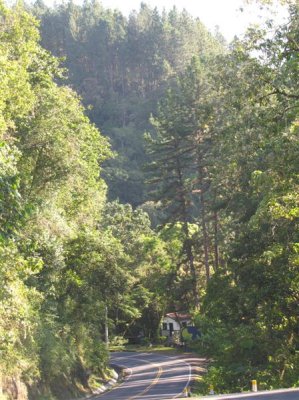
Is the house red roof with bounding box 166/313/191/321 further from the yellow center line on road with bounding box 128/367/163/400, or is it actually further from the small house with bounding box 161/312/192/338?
the yellow center line on road with bounding box 128/367/163/400

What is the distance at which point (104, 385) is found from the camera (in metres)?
34.8

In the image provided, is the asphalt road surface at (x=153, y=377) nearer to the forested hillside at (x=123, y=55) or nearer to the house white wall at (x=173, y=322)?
the house white wall at (x=173, y=322)

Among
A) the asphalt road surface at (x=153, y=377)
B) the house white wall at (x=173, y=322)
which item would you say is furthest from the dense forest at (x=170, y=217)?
the house white wall at (x=173, y=322)

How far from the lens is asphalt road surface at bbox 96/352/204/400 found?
2797cm

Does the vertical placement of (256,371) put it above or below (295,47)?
below

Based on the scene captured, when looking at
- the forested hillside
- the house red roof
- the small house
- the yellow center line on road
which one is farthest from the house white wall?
the forested hillside

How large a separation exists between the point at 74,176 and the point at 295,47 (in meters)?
13.5

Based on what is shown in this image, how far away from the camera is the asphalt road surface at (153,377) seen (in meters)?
28.0

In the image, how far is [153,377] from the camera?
35906 mm

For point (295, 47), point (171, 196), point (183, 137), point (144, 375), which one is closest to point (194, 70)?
point (183, 137)

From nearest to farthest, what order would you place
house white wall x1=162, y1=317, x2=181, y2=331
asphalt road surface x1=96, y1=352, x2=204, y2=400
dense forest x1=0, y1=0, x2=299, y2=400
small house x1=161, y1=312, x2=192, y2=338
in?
dense forest x1=0, y1=0, x2=299, y2=400
asphalt road surface x1=96, y1=352, x2=204, y2=400
small house x1=161, y1=312, x2=192, y2=338
house white wall x1=162, y1=317, x2=181, y2=331

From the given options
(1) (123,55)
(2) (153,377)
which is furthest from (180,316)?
(1) (123,55)

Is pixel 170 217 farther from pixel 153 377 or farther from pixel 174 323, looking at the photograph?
pixel 174 323

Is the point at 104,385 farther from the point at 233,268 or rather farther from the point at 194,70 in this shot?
the point at 194,70
